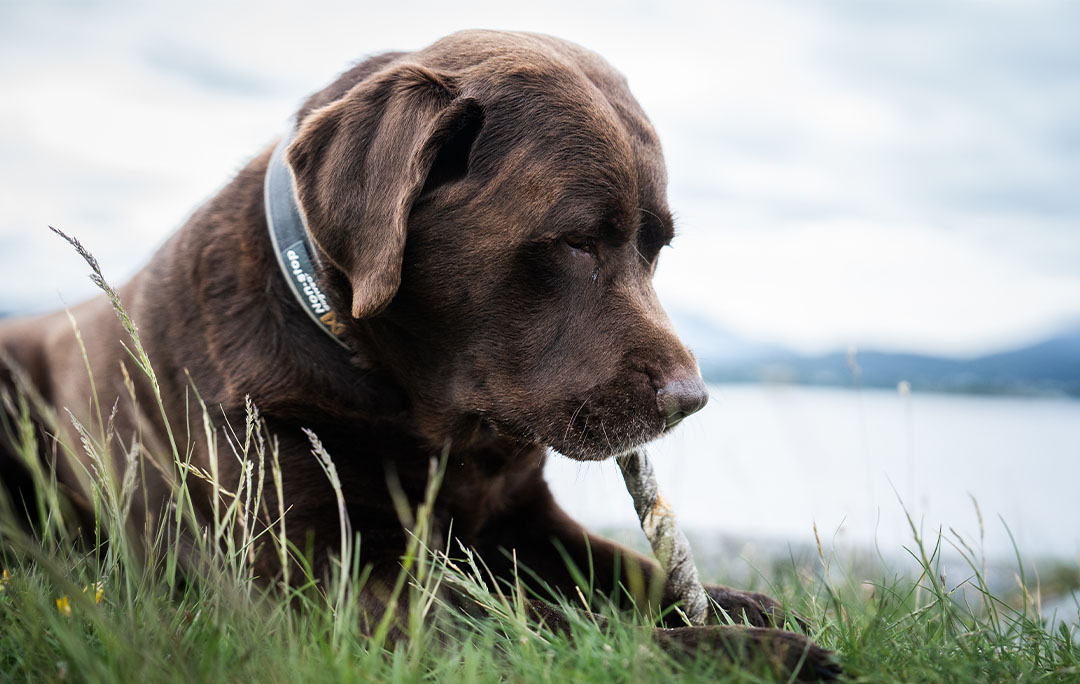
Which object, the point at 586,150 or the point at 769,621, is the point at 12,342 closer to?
the point at 586,150

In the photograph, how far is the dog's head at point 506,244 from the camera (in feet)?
8.24

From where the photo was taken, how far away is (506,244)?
8.46ft

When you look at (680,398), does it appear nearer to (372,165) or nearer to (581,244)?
(581,244)

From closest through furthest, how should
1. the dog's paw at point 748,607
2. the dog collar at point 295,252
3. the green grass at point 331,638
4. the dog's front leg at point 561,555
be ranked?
the green grass at point 331,638 < the dog's paw at point 748,607 < the dog collar at point 295,252 < the dog's front leg at point 561,555

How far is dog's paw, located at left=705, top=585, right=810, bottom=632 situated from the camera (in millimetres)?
2520

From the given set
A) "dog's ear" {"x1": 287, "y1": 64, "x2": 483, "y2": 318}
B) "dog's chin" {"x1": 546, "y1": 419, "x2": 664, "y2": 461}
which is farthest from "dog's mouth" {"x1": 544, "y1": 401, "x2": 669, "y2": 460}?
"dog's ear" {"x1": 287, "y1": 64, "x2": 483, "y2": 318}

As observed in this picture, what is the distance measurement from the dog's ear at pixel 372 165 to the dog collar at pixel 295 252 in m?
0.17

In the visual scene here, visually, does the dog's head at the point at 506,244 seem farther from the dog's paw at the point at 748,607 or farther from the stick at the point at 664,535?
the dog's paw at the point at 748,607

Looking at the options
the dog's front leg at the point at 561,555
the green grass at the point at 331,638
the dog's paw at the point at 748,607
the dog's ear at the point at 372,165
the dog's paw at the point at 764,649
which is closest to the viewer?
the green grass at the point at 331,638

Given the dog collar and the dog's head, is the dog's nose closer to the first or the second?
the dog's head

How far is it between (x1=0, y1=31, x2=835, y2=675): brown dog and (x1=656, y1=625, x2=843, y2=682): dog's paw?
1.62ft

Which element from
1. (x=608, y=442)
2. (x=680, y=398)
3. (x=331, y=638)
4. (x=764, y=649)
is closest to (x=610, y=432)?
(x=608, y=442)

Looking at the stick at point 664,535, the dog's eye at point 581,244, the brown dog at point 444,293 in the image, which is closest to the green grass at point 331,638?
the stick at point 664,535

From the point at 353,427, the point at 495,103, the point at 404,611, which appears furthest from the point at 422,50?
the point at 404,611
